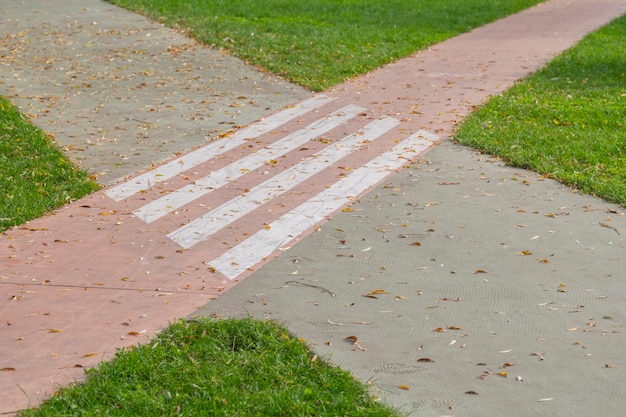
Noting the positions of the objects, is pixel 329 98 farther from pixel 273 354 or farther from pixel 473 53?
pixel 273 354

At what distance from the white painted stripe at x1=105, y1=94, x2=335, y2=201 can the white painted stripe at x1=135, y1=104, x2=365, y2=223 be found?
34 cm

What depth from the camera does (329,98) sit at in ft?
39.2

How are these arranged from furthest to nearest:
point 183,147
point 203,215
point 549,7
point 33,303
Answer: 1. point 549,7
2. point 183,147
3. point 203,215
4. point 33,303

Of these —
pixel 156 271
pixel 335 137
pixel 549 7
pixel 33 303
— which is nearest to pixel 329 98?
pixel 335 137

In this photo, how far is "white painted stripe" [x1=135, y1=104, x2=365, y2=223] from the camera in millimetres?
7871

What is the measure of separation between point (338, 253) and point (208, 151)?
3.31m

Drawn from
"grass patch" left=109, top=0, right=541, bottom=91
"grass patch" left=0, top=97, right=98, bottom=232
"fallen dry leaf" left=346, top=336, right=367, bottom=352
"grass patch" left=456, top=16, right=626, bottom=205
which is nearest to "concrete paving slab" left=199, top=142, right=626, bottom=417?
"fallen dry leaf" left=346, top=336, right=367, bottom=352

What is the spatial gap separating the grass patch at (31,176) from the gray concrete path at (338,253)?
19cm

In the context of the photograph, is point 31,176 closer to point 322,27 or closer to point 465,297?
point 465,297

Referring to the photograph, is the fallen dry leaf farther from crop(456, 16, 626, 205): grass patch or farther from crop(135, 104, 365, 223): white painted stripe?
crop(456, 16, 626, 205): grass patch

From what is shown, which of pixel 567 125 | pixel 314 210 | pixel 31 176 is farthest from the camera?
pixel 567 125

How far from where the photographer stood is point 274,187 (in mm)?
8438

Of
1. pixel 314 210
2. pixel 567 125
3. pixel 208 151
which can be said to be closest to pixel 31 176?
pixel 208 151

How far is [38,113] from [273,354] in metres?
6.91
